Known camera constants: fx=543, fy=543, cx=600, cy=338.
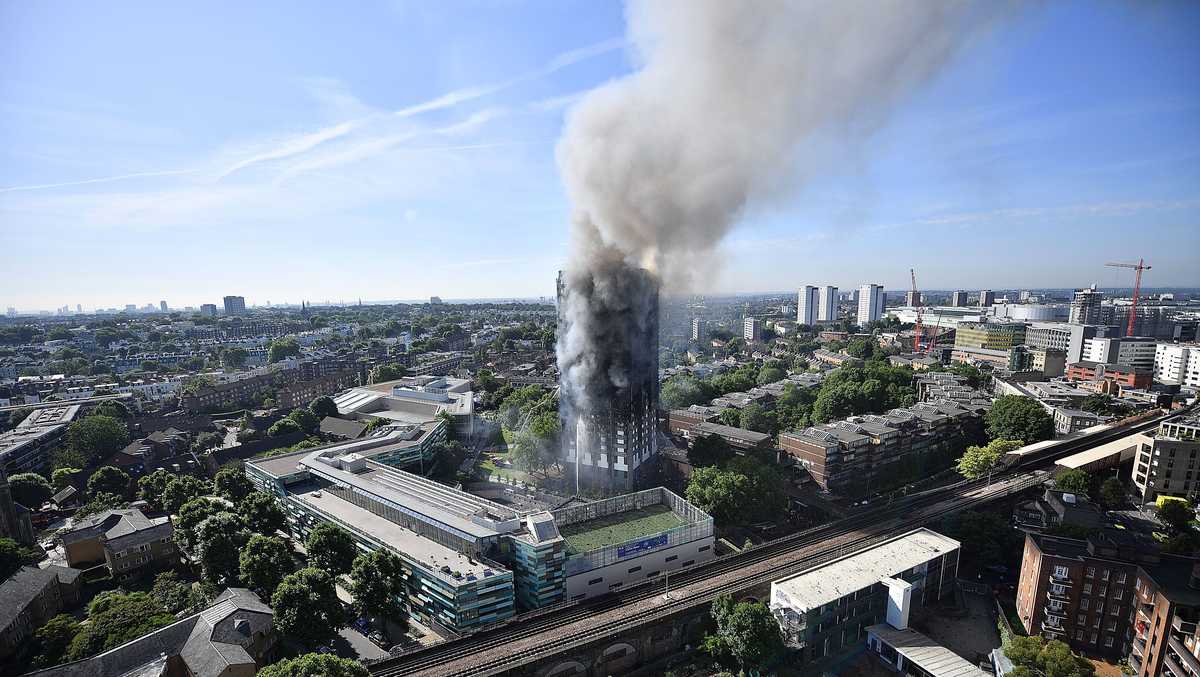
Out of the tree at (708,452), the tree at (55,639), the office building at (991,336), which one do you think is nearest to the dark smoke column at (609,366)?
the tree at (708,452)

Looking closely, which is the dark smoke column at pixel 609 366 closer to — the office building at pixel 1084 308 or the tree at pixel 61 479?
the tree at pixel 61 479

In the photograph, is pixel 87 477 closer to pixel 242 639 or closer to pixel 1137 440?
pixel 242 639

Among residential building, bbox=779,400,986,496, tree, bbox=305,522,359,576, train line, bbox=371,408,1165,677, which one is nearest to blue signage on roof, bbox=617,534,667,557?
train line, bbox=371,408,1165,677

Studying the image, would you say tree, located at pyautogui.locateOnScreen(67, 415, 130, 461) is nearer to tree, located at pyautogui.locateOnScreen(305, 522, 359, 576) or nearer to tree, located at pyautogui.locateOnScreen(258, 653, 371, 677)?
tree, located at pyautogui.locateOnScreen(305, 522, 359, 576)

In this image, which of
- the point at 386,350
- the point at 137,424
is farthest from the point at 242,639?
the point at 386,350

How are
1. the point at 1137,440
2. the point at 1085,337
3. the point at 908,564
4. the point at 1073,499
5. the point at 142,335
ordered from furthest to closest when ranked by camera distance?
the point at 142,335
the point at 1085,337
the point at 1137,440
the point at 1073,499
the point at 908,564

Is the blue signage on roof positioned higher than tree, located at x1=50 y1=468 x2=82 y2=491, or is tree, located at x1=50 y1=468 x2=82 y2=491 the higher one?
the blue signage on roof
